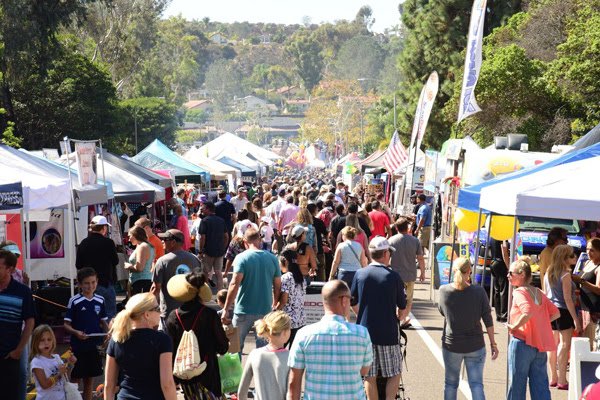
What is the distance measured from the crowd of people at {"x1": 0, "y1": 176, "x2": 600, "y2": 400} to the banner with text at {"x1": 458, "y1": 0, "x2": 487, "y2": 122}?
409 cm

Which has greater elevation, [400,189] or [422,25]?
[422,25]

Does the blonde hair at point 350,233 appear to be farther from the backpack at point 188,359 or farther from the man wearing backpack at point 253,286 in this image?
the backpack at point 188,359

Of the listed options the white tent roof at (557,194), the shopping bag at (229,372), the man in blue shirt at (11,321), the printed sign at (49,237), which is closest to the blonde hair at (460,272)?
the white tent roof at (557,194)

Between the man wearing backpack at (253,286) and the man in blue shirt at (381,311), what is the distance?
4.96 feet

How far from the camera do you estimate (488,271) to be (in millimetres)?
17438

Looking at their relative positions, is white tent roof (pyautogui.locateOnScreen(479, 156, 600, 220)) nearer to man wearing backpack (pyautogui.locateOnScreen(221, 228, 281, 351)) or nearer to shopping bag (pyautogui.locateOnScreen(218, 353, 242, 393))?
man wearing backpack (pyautogui.locateOnScreen(221, 228, 281, 351))

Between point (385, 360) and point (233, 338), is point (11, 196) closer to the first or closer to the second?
point (233, 338)

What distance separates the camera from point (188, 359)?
759 cm

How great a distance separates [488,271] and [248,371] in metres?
10.4

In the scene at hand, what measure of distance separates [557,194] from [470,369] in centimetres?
182

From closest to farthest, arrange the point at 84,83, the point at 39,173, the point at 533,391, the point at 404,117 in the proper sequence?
1. the point at 533,391
2. the point at 39,173
3. the point at 84,83
4. the point at 404,117

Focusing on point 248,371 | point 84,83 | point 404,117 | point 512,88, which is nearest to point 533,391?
point 248,371

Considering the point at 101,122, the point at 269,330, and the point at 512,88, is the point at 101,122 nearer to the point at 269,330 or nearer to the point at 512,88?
the point at 512,88

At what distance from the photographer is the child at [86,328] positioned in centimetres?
954
